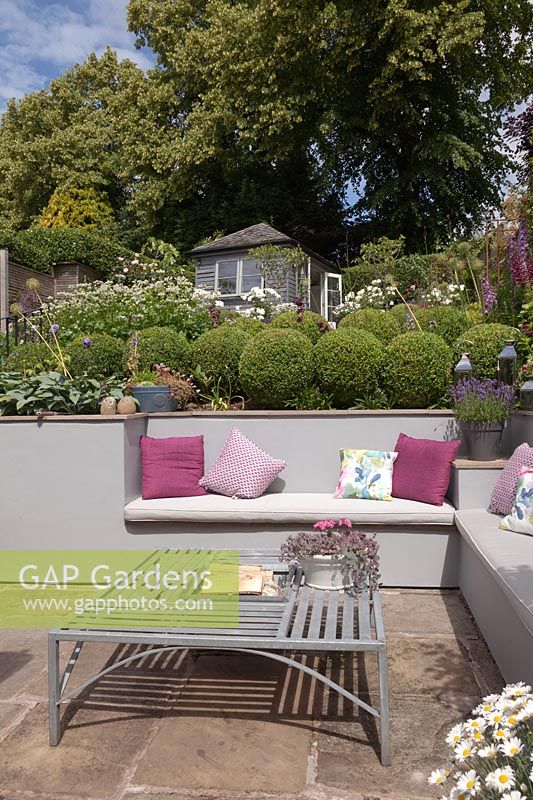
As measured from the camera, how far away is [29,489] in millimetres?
4426

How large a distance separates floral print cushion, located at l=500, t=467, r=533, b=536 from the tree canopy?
11484 millimetres

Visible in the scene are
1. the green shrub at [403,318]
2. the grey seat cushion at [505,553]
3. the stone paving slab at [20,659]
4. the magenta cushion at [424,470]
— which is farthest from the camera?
the green shrub at [403,318]

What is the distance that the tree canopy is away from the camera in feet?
43.4

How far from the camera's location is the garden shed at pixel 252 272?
41.3ft

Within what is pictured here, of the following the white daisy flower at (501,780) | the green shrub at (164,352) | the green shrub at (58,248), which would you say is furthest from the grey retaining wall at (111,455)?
the green shrub at (58,248)

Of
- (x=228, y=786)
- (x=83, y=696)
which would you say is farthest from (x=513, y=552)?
(x=83, y=696)

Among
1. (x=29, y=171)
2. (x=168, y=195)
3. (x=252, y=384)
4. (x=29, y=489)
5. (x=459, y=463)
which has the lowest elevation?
(x=29, y=489)

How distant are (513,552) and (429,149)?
1270 centimetres

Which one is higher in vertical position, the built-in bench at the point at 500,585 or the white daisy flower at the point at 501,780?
the white daisy flower at the point at 501,780

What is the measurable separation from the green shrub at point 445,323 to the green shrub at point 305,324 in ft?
3.28

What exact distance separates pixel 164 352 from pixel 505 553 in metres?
3.45

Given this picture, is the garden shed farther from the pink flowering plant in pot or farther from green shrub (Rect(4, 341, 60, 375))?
the pink flowering plant in pot

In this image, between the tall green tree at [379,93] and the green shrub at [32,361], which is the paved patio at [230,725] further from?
the tall green tree at [379,93]

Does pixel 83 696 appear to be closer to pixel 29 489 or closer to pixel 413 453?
pixel 29 489
